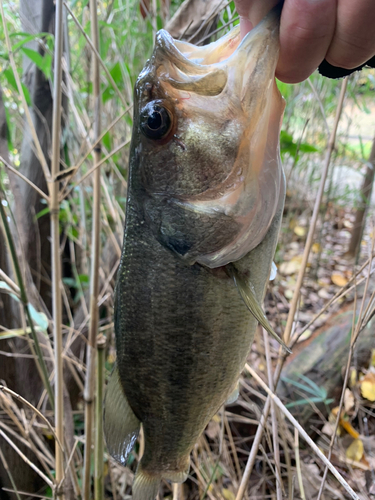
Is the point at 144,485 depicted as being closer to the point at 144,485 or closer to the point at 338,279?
the point at 144,485

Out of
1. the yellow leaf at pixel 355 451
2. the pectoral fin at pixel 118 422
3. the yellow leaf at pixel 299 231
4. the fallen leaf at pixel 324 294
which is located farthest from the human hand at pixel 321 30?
the yellow leaf at pixel 299 231

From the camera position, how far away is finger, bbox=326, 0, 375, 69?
46 cm

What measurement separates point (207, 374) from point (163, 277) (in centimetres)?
22

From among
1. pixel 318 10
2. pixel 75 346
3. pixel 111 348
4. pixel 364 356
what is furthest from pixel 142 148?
pixel 364 356

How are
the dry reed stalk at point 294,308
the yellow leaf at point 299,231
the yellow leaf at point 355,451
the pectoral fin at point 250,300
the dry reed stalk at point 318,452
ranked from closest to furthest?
the pectoral fin at point 250,300, the dry reed stalk at point 318,452, the dry reed stalk at point 294,308, the yellow leaf at point 355,451, the yellow leaf at point 299,231

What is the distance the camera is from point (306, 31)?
0.49 m

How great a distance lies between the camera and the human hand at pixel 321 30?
0.47m

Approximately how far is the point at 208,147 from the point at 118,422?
61 cm

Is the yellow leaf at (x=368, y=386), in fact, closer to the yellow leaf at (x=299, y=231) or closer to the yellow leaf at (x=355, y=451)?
the yellow leaf at (x=355, y=451)

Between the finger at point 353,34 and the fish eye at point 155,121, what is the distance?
0.28 metres

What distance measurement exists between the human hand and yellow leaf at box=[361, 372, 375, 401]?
1947 millimetres

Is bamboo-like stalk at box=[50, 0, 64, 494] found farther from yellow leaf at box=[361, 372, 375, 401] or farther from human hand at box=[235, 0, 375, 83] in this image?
yellow leaf at box=[361, 372, 375, 401]

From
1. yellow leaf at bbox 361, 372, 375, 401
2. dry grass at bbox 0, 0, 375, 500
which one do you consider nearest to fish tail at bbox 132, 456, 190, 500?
dry grass at bbox 0, 0, 375, 500

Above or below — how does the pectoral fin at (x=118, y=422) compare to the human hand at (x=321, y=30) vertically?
below
